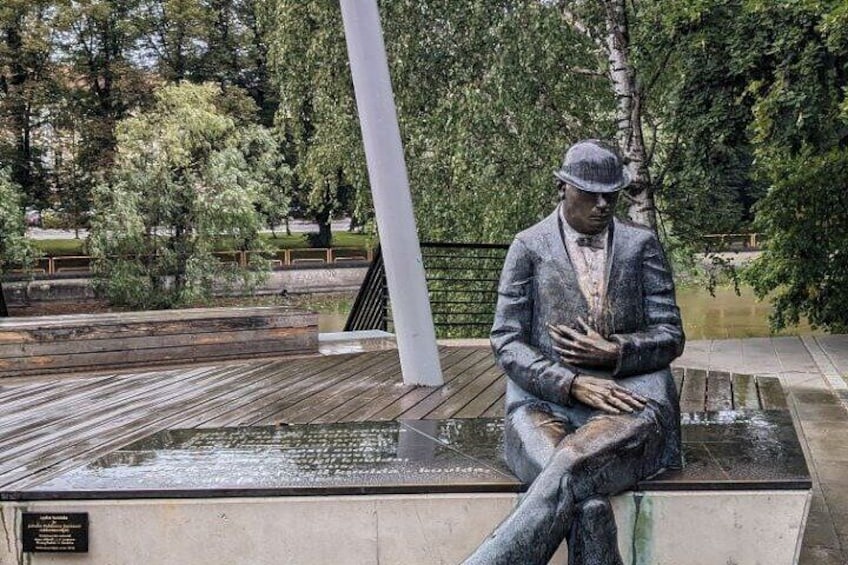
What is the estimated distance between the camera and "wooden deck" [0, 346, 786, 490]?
16.1ft

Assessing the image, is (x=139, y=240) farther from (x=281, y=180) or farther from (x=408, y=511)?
(x=408, y=511)

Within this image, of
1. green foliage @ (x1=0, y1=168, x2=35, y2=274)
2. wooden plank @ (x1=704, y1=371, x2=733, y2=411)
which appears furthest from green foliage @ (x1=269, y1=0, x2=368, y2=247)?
green foliage @ (x1=0, y1=168, x2=35, y2=274)

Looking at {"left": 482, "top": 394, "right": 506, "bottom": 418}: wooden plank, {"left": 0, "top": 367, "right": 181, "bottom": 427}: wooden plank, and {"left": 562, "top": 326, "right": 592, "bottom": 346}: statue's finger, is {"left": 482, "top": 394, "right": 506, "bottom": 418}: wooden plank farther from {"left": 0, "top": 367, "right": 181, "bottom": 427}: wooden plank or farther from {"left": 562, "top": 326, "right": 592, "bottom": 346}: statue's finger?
{"left": 0, "top": 367, "right": 181, "bottom": 427}: wooden plank

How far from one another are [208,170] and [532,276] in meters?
20.9

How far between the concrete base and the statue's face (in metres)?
1.04

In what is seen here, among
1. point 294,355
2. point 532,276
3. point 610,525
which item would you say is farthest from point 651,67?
point 610,525

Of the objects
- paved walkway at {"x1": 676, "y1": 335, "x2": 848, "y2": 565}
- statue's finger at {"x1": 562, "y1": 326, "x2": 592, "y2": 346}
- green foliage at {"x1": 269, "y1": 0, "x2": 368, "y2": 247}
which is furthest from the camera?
green foliage at {"x1": 269, "y1": 0, "x2": 368, "y2": 247}

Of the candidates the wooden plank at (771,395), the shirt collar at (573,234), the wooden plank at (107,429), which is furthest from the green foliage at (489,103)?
the shirt collar at (573,234)

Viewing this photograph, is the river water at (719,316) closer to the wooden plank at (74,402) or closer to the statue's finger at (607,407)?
the wooden plank at (74,402)

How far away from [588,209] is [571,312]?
41cm

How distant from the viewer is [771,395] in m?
5.56

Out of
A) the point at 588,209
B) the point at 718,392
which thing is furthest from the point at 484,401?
the point at 588,209

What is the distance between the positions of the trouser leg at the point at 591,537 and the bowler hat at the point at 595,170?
46.1 inches

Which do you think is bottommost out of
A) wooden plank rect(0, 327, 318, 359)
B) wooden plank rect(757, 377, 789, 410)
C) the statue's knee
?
wooden plank rect(757, 377, 789, 410)
